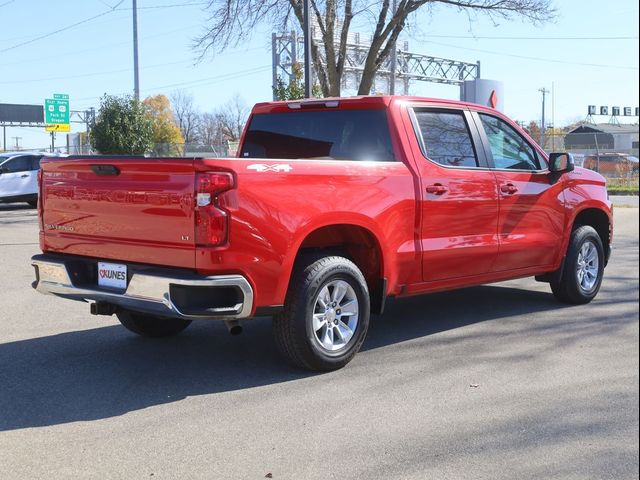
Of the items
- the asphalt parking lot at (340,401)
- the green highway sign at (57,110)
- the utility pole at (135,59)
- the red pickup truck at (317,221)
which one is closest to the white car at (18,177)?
the utility pole at (135,59)

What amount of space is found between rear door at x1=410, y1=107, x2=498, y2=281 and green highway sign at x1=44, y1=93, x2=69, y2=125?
3379 cm

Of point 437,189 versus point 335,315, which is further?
point 437,189

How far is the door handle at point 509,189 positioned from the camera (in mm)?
6495

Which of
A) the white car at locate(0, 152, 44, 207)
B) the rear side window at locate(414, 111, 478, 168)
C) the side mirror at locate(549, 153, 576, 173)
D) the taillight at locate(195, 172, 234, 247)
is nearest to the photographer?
the taillight at locate(195, 172, 234, 247)

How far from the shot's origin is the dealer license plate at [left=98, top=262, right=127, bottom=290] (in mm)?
4984

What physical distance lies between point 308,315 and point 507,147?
116 inches

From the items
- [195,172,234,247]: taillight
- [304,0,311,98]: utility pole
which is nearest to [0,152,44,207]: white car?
[304,0,311,98]: utility pole

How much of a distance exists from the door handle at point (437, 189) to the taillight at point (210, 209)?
6.47 feet

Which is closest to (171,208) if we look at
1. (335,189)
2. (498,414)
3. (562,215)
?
(335,189)

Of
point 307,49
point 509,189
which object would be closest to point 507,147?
point 509,189

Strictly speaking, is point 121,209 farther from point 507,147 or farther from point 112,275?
point 507,147

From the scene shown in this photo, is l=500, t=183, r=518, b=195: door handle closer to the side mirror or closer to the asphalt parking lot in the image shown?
the side mirror

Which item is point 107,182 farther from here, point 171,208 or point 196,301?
point 196,301

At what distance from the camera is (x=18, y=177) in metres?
21.8
